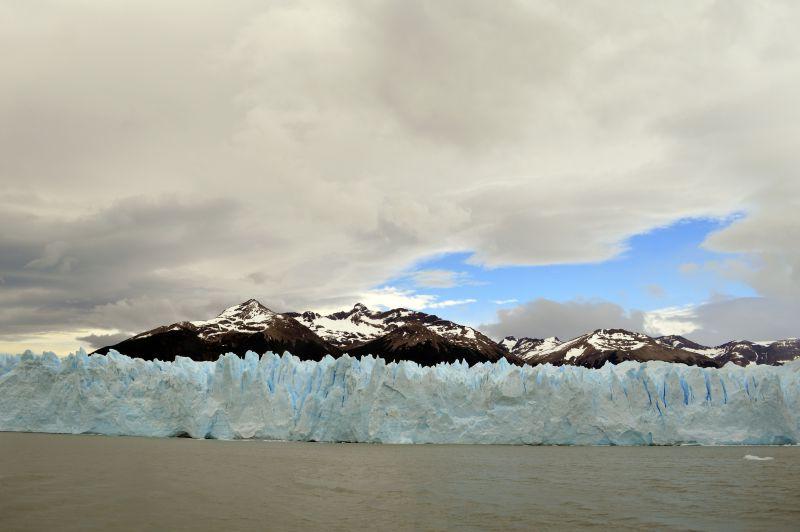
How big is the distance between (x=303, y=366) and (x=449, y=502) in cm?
2883

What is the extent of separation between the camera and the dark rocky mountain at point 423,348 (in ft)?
522

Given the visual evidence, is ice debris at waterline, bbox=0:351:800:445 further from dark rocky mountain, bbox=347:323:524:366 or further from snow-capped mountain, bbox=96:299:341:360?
dark rocky mountain, bbox=347:323:524:366

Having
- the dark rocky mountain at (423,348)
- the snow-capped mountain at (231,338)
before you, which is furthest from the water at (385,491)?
the dark rocky mountain at (423,348)

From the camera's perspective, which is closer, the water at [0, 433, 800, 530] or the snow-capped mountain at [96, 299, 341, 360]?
the water at [0, 433, 800, 530]

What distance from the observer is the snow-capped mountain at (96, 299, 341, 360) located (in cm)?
13462

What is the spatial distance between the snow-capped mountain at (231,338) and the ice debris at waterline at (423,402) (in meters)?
86.8

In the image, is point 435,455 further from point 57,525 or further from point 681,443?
point 57,525

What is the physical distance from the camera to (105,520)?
45.0 feet

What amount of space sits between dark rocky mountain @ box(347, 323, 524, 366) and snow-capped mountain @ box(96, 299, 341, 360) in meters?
12.0

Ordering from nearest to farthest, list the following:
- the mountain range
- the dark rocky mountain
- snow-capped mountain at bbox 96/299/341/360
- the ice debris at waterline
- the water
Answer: the water < the ice debris at waterline < snow-capped mountain at bbox 96/299/341/360 < the mountain range < the dark rocky mountain

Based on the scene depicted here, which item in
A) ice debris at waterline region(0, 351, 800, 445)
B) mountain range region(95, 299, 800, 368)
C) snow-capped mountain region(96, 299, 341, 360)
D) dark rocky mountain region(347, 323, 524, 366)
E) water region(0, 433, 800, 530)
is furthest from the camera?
dark rocky mountain region(347, 323, 524, 366)

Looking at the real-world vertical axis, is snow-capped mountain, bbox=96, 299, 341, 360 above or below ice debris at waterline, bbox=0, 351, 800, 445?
above

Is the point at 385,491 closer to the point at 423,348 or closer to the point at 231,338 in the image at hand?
the point at 231,338

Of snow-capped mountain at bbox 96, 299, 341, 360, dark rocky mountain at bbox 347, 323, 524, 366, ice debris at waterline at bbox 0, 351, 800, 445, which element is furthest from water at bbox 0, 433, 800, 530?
dark rocky mountain at bbox 347, 323, 524, 366
